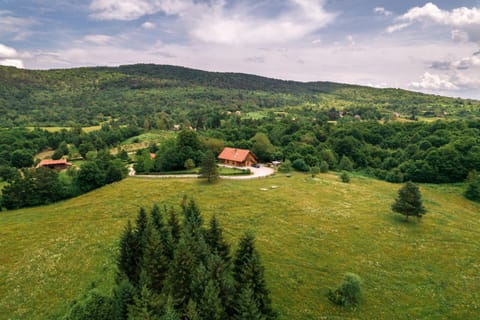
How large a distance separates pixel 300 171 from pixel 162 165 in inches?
1397

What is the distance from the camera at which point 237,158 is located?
68.8m

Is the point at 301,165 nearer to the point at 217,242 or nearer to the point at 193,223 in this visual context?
the point at 193,223

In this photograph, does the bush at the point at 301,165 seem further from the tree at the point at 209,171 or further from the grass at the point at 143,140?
the grass at the point at 143,140

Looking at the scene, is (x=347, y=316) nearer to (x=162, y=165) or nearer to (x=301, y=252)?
(x=301, y=252)

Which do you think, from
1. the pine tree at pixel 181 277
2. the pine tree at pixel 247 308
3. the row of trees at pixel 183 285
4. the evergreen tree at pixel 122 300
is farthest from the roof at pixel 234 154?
the pine tree at pixel 247 308

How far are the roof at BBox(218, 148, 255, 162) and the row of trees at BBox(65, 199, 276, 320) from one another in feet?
145

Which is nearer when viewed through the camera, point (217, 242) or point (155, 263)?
point (155, 263)

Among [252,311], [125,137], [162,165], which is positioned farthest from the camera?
[125,137]

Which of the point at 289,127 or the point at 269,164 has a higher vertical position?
the point at 289,127

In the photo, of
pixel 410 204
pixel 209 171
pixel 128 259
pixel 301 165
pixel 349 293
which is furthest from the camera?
pixel 301 165

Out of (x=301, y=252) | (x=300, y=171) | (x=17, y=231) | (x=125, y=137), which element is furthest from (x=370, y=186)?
(x=125, y=137)

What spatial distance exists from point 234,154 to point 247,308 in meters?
54.7

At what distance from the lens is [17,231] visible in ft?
121

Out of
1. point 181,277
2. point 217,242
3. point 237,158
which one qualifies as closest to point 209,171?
point 237,158
